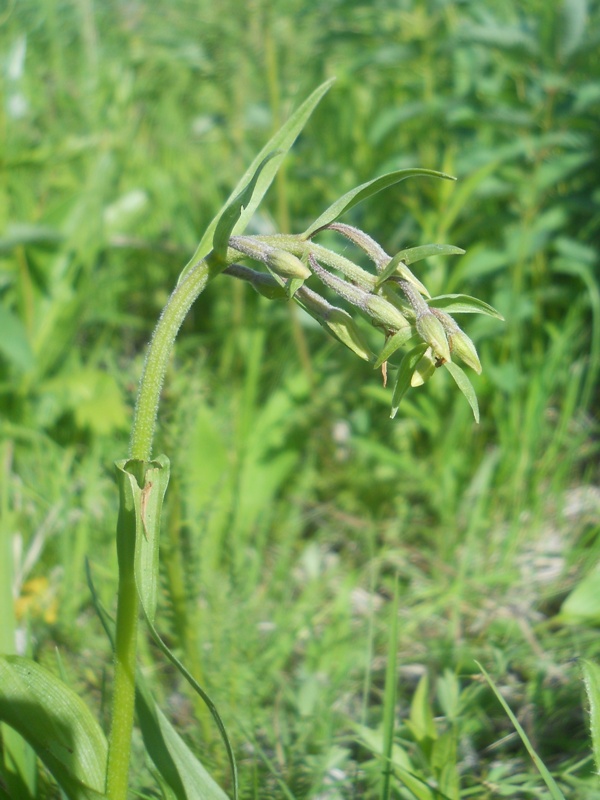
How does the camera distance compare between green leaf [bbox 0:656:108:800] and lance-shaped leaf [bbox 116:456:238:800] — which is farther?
green leaf [bbox 0:656:108:800]

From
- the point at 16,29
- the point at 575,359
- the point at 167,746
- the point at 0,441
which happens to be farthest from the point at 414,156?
the point at 167,746

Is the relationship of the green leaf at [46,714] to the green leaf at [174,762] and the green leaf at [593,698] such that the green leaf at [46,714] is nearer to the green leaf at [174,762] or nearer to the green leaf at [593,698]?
the green leaf at [174,762]

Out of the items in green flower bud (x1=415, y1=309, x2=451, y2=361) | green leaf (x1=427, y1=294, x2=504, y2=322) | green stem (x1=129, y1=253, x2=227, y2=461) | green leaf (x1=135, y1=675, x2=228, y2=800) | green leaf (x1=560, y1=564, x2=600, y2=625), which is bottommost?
green leaf (x1=135, y1=675, x2=228, y2=800)

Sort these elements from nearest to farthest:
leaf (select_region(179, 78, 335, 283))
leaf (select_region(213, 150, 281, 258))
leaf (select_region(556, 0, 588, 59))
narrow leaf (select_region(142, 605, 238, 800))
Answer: narrow leaf (select_region(142, 605, 238, 800))
leaf (select_region(213, 150, 281, 258))
leaf (select_region(179, 78, 335, 283))
leaf (select_region(556, 0, 588, 59))

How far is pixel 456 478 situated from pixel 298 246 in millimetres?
1489

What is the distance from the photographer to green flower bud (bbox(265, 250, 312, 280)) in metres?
0.96

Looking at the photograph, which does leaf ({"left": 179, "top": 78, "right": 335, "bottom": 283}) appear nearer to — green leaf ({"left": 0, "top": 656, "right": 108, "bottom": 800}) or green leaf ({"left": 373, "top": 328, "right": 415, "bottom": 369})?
green leaf ({"left": 373, "top": 328, "right": 415, "bottom": 369})

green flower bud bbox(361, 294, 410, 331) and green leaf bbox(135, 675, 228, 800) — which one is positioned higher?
green flower bud bbox(361, 294, 410, 331)

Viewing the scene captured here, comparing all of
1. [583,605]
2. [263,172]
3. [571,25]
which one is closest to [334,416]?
[583,605]

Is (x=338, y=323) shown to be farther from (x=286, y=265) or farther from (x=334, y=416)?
(x=334, y=416)

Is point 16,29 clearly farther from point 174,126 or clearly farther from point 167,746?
point 167,746

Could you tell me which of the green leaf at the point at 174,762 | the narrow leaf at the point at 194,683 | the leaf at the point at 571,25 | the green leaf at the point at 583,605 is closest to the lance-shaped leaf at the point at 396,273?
the narrow leaf at the point at 194,683

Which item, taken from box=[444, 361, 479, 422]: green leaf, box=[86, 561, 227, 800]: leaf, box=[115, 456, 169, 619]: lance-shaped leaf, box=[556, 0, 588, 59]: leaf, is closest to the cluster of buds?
box=[444, 361, 479, 422]: green leaf

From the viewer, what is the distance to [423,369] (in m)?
0.98
